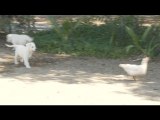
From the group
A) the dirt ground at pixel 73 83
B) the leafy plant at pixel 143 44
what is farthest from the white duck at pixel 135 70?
the leafy plant at pixel 143 44

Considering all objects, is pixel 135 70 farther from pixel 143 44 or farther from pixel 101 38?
pixel 101 38

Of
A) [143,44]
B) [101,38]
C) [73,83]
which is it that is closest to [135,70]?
[73,83]

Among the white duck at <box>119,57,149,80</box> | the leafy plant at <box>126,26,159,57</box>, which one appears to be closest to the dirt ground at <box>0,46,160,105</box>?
the white duck at <box>119,57,149,80</box>

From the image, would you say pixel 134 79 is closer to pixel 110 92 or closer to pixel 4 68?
pixel 110 92

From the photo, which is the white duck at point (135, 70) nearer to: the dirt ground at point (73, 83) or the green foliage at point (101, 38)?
the dirt ground at point (73, 83)

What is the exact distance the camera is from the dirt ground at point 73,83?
4781mm

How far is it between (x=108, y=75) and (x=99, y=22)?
420 cm

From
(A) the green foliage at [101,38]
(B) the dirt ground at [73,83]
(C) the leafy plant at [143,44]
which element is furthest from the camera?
(A) the green foliage at [101,38]

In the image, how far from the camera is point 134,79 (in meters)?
6.12

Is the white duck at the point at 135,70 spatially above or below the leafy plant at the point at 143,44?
below

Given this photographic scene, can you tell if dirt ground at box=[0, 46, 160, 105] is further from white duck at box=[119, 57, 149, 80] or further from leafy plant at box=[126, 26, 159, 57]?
leafy plant at box=[126, 26, 159, 57]

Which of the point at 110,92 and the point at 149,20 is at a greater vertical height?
the point at 149,20
